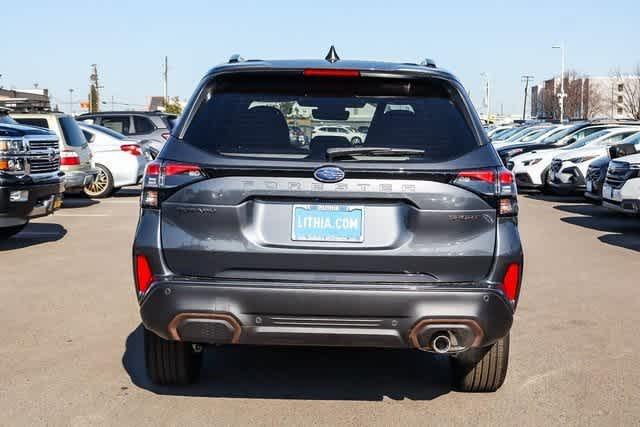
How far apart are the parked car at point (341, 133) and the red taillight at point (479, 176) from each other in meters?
0.52

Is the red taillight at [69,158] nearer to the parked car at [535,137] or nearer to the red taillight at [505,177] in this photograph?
the parked car at [535,137]

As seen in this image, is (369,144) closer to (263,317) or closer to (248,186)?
(248,186)

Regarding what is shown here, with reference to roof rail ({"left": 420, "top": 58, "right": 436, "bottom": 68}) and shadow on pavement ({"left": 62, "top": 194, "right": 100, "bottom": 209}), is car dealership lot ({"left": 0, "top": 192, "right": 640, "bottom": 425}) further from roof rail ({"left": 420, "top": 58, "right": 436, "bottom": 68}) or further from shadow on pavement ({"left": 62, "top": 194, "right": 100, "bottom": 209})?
shadow on pavement ({"left": 62, "top": 194, "right": 100, "bottom": 209})

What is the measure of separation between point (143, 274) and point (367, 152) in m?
1.19

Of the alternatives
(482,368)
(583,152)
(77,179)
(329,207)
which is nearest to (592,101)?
(583,152)

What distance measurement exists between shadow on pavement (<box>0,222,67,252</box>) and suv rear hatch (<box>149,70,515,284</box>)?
7.33 meters

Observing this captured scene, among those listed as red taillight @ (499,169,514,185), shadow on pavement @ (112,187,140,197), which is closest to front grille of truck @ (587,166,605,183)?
shadow on pavement @ (112,187,140,197)

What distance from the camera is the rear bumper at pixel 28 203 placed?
33.2 ft

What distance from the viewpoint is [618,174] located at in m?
13.3

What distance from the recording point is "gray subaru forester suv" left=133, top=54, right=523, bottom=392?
4.10 meters

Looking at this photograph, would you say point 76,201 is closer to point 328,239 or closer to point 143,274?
point 143,274

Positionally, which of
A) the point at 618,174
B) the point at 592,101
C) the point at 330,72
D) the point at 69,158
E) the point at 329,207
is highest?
the point at 330,72

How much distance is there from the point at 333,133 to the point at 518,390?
5.97 ft

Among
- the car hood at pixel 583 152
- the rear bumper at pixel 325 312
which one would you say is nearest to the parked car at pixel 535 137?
the car hood at pixel 583 152
